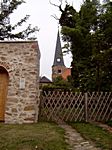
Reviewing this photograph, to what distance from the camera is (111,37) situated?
14.7 meters

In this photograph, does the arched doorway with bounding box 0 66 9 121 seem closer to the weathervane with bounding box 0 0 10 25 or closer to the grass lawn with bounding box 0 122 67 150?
the grass lawn with bounding box 0 122 67 150

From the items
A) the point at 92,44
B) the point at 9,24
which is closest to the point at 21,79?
the point at 92,44

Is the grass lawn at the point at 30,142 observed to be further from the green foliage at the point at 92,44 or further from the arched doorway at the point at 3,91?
the green foliage at the point at 92,44

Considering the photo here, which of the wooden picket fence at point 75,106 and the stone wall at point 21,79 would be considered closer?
the stone wall at point 21,79

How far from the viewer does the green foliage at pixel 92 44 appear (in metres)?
15.1

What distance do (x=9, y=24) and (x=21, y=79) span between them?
16.4 metres

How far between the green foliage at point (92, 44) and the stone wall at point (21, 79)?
4444mm

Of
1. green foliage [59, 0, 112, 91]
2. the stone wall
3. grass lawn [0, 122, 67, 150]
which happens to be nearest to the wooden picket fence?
the stone wall

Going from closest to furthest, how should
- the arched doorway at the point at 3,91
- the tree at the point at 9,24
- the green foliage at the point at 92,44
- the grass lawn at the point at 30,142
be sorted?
1. the grass lawn at the point at 30,142
2. the arched doorway at the point at 3,91
3. the green foliage at the point at 92,44
4. the tree at the point at 9,24

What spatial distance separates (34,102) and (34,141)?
14.6 ft

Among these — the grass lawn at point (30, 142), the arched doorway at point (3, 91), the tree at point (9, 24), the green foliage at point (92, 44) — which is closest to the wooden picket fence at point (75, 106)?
the arched doorway at point (3, 91)

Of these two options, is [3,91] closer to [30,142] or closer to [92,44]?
[30,142]

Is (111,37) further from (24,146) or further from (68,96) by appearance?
(24,146)

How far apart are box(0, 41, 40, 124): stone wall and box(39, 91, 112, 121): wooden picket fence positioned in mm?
1075
